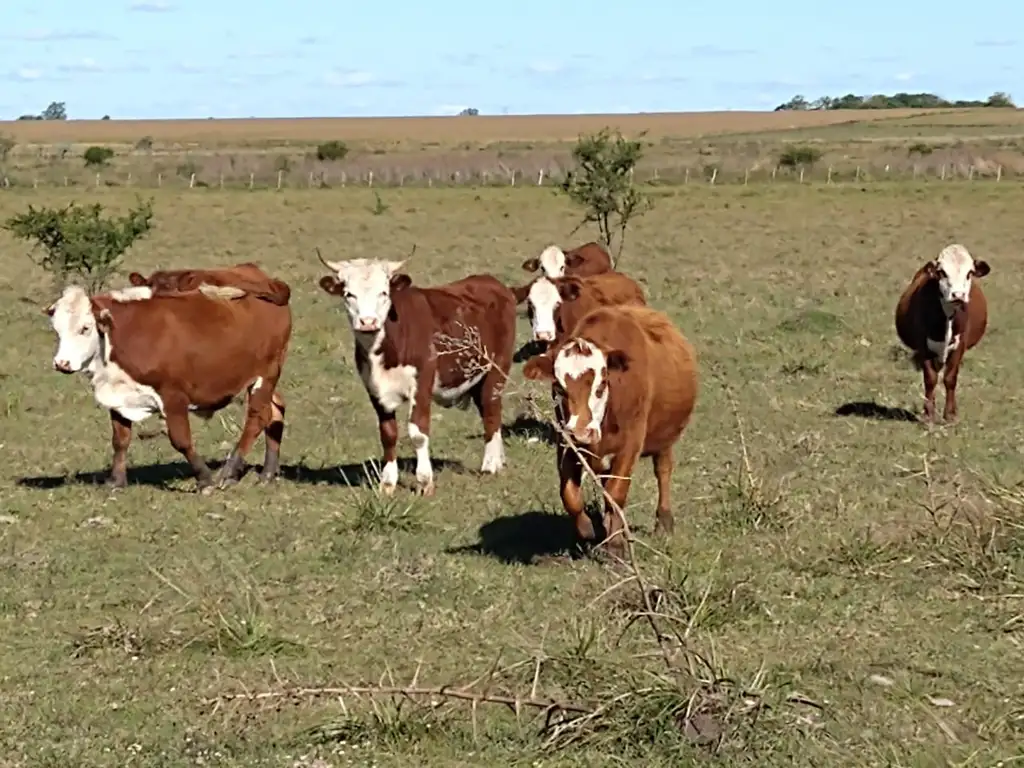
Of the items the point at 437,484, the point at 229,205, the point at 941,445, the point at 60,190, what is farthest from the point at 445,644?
the point at 60,190

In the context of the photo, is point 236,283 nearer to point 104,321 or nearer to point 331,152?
point 104,321

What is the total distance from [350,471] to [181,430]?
159cm

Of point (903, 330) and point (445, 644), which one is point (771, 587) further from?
point (903, 330)

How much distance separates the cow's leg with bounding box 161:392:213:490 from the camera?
1116cm

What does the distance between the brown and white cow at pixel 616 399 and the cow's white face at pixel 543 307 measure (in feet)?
8.85

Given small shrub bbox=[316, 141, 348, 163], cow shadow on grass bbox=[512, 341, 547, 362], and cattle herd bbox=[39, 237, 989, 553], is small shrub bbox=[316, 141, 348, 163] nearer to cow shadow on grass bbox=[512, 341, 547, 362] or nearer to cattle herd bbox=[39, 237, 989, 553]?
cow shadow on grass bbox=[512, 341, 547, 362]

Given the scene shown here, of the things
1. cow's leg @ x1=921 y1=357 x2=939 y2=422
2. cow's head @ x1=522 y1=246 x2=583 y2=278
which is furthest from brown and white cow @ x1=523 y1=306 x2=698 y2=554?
cow's head @ x1=522 y1=246 x2=583 y2=278

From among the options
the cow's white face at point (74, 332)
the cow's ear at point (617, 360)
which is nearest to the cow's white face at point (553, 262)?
the cow's white face at point (74, 332)

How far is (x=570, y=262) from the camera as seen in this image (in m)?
16.3

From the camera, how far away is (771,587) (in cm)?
827

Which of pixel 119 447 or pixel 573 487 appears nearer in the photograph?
pixel 573 487

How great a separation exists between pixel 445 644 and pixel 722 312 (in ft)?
46.5

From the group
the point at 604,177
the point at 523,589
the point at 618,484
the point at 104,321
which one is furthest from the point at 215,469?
the point at 604,177

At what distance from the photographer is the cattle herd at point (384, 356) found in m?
8.99
